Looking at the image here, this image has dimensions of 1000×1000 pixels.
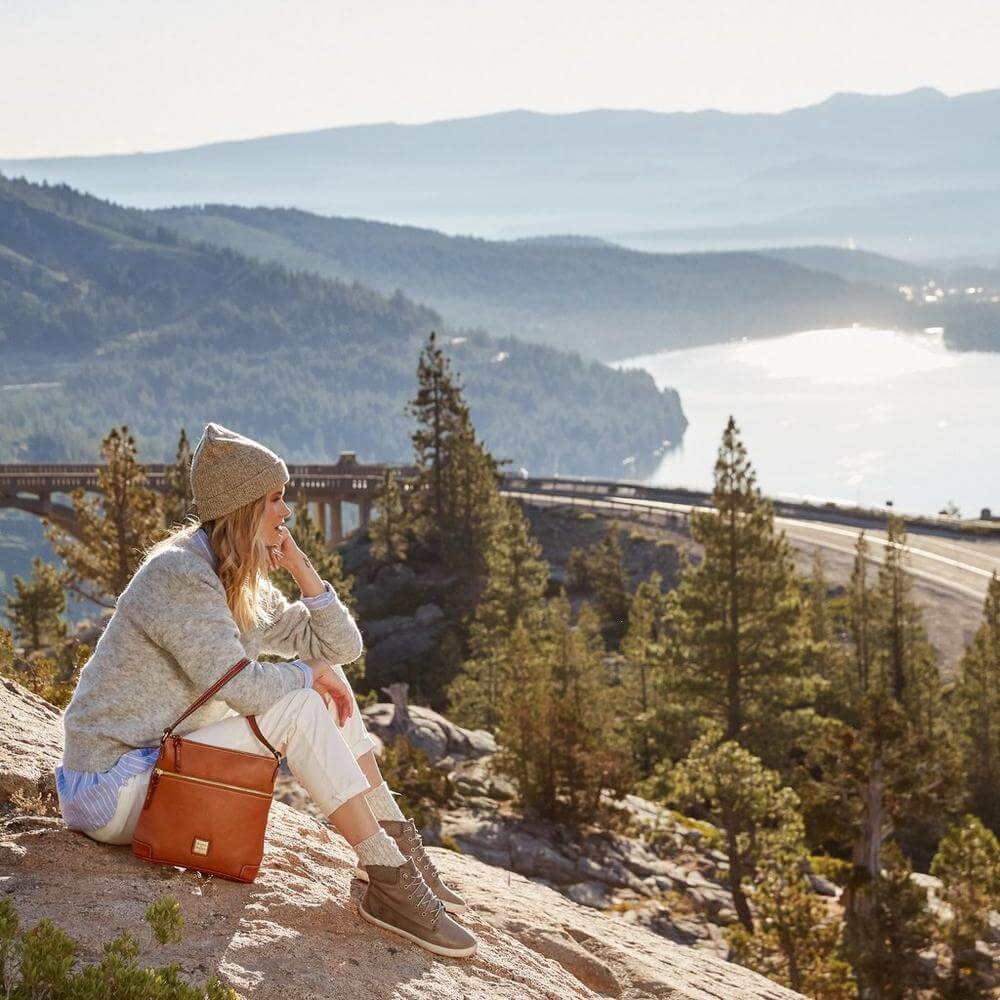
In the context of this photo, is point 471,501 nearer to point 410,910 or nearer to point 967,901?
point 967,901

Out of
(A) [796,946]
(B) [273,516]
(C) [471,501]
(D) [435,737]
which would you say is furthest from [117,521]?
(C) [471,501]

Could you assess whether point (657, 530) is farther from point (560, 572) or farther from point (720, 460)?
point (720, 460)

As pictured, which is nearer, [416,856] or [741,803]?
[416,856]

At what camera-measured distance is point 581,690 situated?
34.4m

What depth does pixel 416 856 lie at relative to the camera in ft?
26.1

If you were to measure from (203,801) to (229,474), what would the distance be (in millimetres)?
1735

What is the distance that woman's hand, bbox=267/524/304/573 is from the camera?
7562 millimetres

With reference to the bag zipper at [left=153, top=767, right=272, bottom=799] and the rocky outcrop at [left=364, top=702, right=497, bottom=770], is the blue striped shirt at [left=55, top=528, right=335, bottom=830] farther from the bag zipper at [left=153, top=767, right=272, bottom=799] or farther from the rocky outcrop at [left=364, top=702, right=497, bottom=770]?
the rocky outcrop at [left=364, top=702, right=497, bottom=770]

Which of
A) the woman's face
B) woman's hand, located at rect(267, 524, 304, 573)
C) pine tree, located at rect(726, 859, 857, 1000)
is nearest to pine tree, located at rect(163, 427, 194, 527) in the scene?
pine tree, located at rect(726, 859, 857, 1000)

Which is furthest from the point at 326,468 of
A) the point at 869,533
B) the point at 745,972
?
the point at 745,972

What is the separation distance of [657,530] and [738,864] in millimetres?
65915

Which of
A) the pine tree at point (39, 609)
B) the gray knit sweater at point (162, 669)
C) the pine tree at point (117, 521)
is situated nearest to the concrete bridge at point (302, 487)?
the pine tree at point (39, 609)

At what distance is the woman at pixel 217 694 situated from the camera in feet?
22.5

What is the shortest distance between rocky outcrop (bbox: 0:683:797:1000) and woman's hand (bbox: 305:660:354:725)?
107cm
